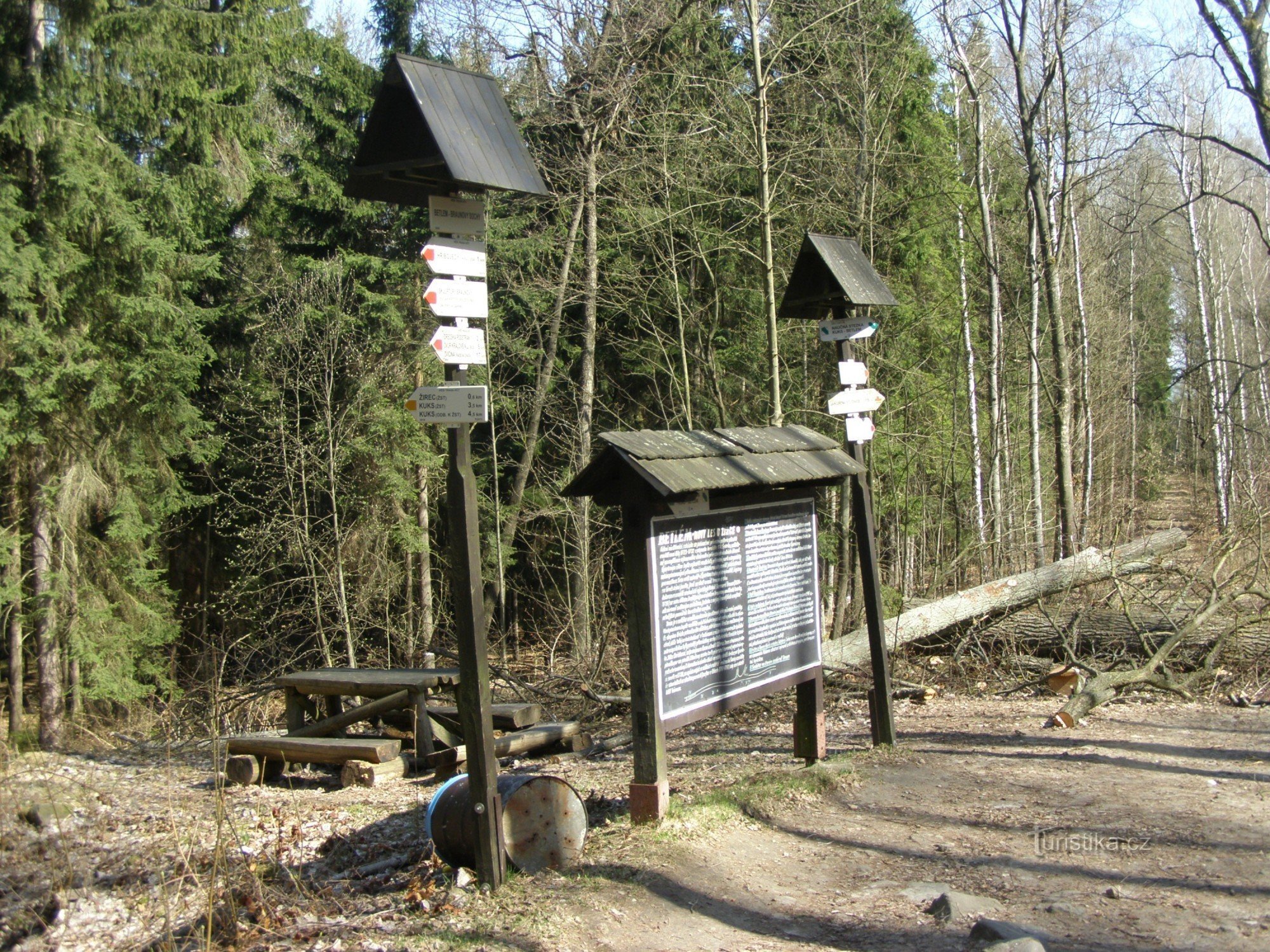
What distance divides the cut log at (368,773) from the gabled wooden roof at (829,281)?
196 inches

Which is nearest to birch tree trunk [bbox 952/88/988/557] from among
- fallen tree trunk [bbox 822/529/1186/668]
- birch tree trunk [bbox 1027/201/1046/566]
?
birch tree trunk [bbox 1027/201/1046/566]

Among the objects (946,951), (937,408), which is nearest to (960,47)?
(937,408)

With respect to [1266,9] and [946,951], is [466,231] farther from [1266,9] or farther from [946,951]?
[1266,9]

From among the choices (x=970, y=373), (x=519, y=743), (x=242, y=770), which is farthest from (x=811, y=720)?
(x=970, y=373)

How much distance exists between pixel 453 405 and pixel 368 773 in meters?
4.82

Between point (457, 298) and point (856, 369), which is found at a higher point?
point (457, 298)

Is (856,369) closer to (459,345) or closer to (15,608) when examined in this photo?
(459,345)

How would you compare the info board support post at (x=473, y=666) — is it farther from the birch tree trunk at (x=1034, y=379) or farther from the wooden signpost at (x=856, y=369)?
the birch tree trunk at (x=1034, y=379)

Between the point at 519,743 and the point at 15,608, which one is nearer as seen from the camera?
the point at 519,743

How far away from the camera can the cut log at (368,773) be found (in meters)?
8.45

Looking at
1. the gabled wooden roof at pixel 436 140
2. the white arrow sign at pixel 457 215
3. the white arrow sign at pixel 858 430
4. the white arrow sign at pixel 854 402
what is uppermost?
the gabled wooden roof at pixel 436 140

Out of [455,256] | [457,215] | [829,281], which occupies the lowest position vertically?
[455,256]

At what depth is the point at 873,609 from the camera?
7.61 meters

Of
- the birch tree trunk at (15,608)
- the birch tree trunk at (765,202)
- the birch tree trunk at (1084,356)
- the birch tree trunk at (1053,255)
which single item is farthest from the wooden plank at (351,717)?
the birch tree trunk at (1084,356)
